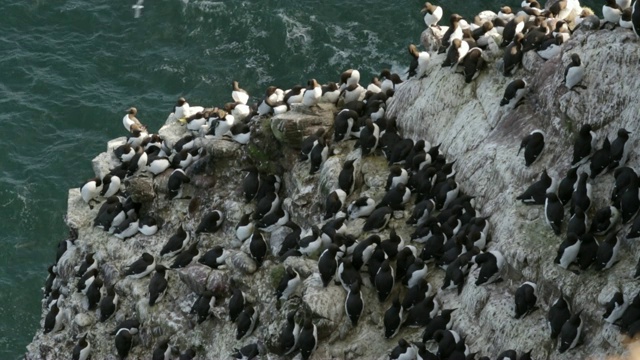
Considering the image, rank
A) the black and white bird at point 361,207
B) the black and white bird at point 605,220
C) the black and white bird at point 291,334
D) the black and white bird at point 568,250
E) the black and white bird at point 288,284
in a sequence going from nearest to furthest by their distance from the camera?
the black and white bird at point 568,250 < the black and white bird at point 605,220 < the black and white bird at point 291,334 < the black and white bird at point 288,284 < the black and white bird at point 361,207

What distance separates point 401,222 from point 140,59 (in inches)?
795

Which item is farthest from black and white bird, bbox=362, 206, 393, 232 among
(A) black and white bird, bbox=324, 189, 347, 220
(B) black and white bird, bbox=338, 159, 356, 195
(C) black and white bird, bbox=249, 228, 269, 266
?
(C) black and white bird, bbox=249, 228, 269, 266

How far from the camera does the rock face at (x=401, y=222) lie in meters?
22.8

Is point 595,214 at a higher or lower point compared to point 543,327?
higher

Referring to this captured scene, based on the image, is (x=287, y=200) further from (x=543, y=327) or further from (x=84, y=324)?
(x=543, y=327)

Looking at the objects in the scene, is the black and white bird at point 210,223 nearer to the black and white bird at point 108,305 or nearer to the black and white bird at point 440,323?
the black and white bird at point 108,305

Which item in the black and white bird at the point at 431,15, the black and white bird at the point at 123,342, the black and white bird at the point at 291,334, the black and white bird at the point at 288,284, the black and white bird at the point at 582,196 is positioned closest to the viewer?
the black and white bird at the point at 582,196

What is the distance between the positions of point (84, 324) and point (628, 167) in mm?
13851

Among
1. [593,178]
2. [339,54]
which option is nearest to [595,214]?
[593,178]

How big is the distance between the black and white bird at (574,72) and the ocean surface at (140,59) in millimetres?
17135

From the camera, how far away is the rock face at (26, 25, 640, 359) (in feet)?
74.7

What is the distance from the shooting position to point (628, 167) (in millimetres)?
22703

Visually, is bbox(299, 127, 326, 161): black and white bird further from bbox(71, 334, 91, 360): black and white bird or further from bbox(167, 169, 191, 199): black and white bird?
bbox(71, 334, 91, 360): black and white bird

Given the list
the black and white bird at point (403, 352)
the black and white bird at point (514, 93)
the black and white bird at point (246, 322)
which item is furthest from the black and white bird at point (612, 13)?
the black and white bird at point (246, 322)
